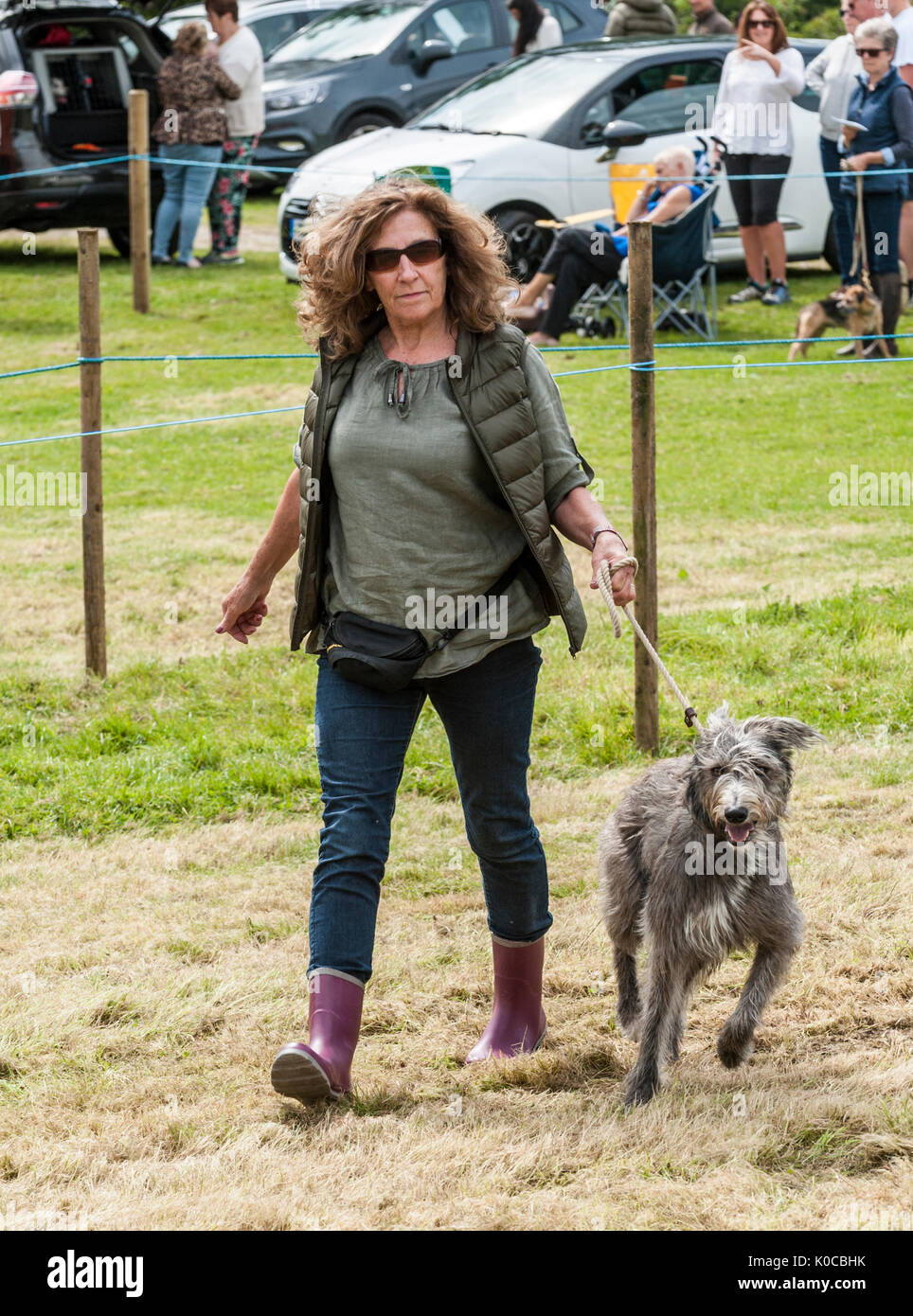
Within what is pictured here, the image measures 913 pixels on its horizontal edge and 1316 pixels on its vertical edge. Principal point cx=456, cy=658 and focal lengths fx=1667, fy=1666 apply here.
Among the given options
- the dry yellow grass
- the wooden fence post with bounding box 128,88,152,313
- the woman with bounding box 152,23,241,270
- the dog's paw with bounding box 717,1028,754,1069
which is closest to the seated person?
the wooden fence post with bounding box 128,88,152,313

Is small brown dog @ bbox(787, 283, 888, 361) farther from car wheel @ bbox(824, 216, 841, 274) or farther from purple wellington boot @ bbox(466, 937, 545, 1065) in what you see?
purple wellington boot @ bbox(466, 937, 545, 1065)

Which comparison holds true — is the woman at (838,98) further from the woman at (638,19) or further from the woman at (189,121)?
the woman at (189,121)

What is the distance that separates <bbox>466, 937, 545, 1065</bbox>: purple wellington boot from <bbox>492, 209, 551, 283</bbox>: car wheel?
30.6 ft

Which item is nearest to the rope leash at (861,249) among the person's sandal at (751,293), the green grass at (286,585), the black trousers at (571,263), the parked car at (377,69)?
the green grass at (286,585)

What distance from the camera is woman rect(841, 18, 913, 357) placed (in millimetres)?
11250

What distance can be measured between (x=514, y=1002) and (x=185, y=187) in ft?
37.4

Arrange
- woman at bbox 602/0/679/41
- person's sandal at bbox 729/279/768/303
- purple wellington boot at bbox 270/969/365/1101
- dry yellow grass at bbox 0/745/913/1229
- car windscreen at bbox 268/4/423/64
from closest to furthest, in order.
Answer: dry yellow grass at bbox 0/745/913/1229 → purple wellington boot at bbox 270/969/365/1101 → person's sandal at bbox 729/279/768/303 → woman at bbox 602/0/679/41 → car windscreen at bbox 268/4/423/64

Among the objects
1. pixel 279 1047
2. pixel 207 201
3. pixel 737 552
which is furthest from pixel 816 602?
pixel 207 201

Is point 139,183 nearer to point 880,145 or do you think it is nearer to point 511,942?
point 880,145

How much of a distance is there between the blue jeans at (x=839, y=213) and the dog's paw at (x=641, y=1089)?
904cm

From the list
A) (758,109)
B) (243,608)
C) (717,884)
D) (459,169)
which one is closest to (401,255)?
(243,608)
